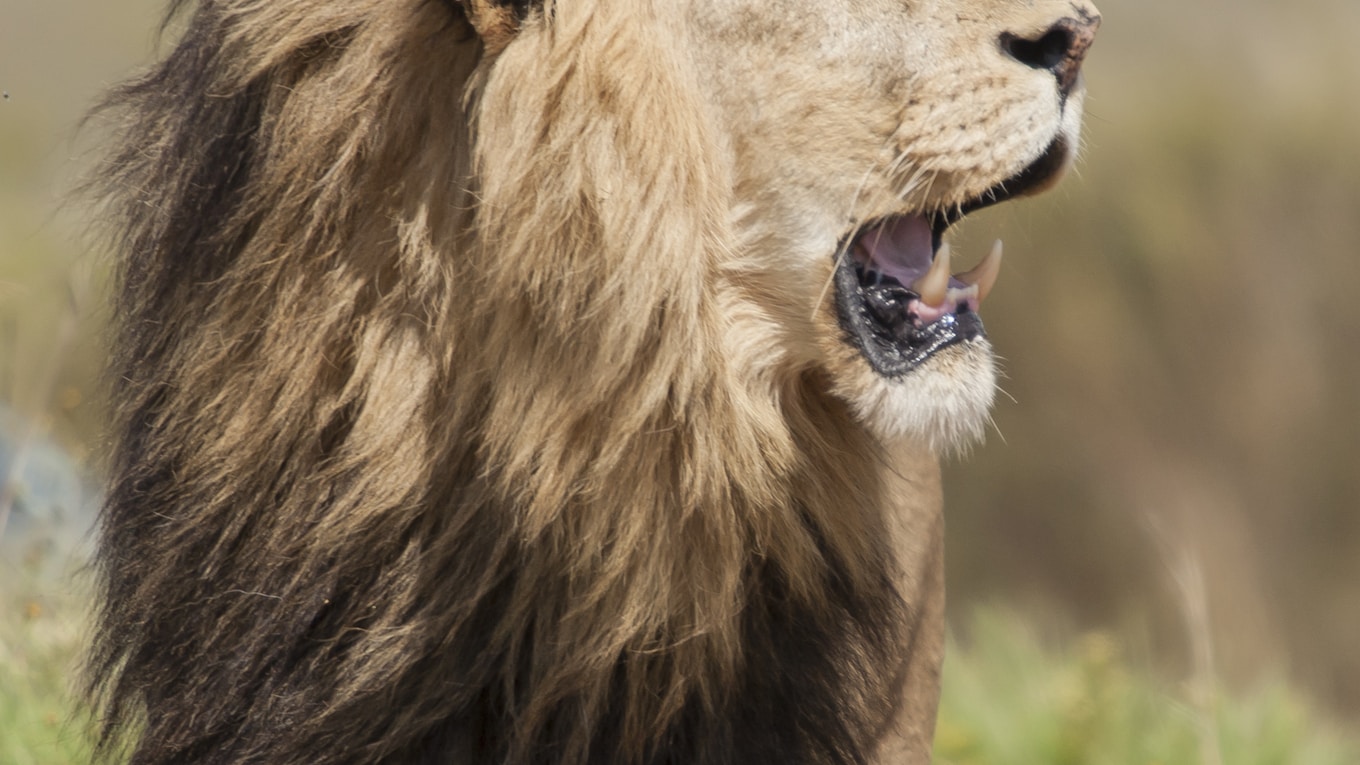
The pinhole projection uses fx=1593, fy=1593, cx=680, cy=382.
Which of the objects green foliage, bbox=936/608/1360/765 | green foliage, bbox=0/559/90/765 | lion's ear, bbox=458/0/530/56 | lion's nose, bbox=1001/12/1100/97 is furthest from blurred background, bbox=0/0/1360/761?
lion's ear, bbox=458/0/530/56

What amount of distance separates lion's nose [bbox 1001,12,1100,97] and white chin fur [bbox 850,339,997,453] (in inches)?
16.8

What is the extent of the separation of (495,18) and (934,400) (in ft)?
2.77

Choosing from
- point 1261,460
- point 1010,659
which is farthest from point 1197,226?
point 1010,659

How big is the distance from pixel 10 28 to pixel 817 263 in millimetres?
10935

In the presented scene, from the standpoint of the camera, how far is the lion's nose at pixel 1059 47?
7.58ft

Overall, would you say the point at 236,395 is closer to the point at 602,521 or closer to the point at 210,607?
the point at 210,607

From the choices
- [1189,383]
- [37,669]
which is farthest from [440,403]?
[1189,383]

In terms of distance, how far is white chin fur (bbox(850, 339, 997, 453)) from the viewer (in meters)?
2.37

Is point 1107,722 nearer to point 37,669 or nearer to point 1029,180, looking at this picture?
point 1029,180

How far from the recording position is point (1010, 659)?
5180mm

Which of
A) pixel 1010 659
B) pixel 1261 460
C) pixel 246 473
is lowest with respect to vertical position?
pixel 1261 460

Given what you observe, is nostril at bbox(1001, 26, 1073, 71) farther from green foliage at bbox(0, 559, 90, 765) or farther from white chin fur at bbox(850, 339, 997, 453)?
green foliage at bbox(0, 559, 90, 765)

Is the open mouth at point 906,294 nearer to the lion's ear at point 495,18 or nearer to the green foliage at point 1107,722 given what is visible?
the lion's ear at point 495,18

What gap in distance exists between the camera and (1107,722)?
173 inches
